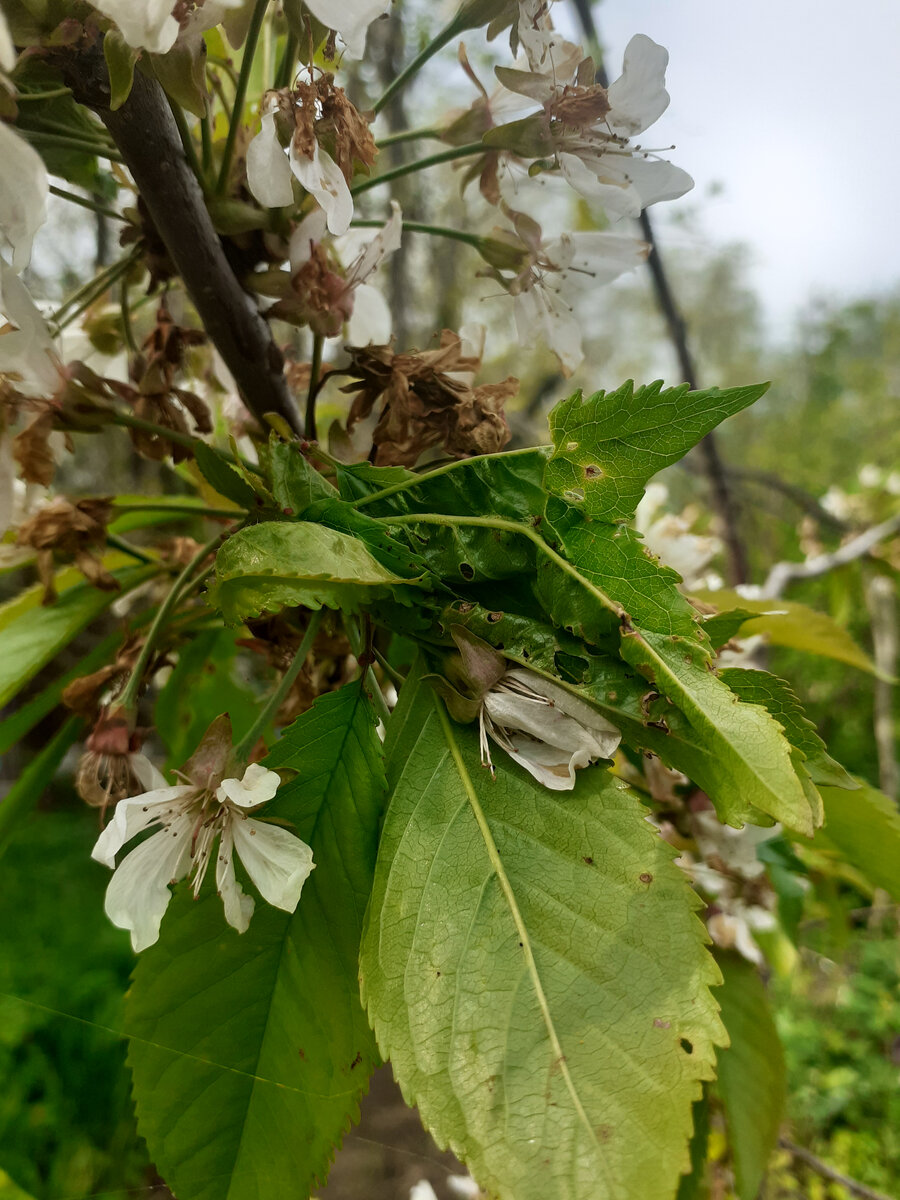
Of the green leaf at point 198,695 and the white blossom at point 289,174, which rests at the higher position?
the white blossom at point 289,174

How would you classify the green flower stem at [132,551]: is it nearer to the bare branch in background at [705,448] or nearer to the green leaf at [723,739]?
the green leaf at [723,739]

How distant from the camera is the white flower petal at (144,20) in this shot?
0.25 meters

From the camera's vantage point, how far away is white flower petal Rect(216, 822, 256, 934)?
0.28m

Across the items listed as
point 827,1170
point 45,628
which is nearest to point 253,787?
point 45,628

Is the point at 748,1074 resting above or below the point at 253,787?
below

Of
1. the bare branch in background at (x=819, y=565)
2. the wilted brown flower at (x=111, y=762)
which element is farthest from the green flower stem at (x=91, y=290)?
the bare branch in background at (x=819, y=565)

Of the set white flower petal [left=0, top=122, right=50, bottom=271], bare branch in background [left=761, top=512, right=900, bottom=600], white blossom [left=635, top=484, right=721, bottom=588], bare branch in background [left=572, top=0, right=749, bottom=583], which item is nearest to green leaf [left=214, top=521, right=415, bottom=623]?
white flower petal [left=0, top=122, right=50, bottom=271]

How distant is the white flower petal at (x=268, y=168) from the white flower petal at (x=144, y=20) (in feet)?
0.17

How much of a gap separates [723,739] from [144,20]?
0.30 meters

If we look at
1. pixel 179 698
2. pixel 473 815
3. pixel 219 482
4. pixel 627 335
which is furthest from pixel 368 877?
pixel 627 335

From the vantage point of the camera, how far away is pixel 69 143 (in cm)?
34

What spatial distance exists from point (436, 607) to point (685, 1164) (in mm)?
189

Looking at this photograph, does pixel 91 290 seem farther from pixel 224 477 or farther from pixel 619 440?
pixel 619 440

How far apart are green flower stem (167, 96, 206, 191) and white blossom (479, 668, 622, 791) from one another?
0.27 meters
